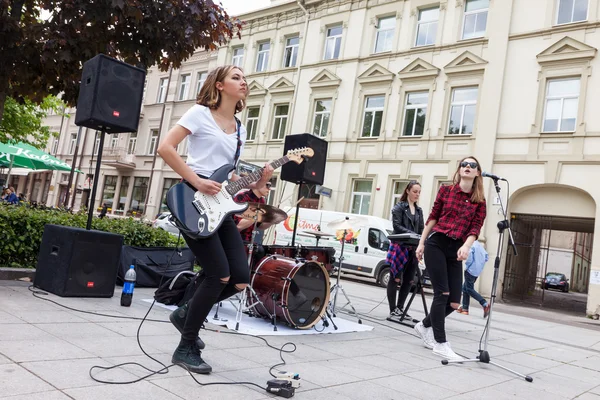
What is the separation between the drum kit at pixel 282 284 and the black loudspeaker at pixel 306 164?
1.95 meters

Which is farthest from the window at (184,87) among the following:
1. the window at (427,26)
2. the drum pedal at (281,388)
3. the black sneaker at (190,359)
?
the drum pedal at (281,388)

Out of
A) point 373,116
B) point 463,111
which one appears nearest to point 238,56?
point 373,116

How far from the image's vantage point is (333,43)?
75.5 feet

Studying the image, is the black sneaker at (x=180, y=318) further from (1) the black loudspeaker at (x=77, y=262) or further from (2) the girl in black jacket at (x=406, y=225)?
(2) the girl in black jacket at (x=406, y=225)

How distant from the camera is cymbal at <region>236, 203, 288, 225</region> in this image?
16.7 ft

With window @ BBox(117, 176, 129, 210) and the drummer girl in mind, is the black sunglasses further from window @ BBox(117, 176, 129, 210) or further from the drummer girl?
window @ BBox(117, 176, 129, 210)

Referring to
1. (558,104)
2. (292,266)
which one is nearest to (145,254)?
(292,266)

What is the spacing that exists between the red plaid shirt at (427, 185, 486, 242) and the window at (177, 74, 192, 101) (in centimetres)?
2642

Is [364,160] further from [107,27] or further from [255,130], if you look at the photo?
[107,27]

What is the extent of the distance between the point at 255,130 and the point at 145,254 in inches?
717

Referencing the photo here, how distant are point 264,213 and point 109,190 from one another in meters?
29.9

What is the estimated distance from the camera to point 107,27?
7.42 m

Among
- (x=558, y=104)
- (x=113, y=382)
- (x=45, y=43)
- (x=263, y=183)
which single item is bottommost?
(x=113, y=382)

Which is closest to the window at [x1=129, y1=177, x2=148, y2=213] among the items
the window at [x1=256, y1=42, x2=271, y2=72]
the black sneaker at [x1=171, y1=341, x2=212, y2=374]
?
the window at [x1=256, y1=42, x2=271, y2=72]
